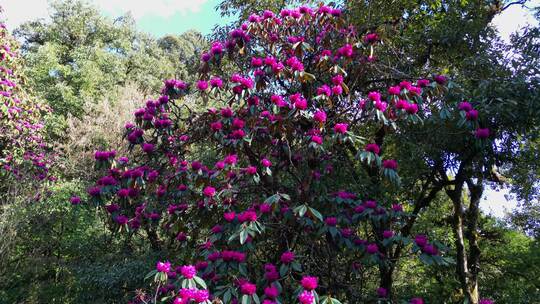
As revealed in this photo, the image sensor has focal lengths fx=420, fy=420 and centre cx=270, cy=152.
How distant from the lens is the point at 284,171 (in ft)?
11.1

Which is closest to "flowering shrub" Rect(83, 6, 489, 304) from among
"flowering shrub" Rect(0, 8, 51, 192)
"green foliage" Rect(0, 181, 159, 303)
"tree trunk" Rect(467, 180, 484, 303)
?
"tree trunk" Rect(467, 180, 484, 303)

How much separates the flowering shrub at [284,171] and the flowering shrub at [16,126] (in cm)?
329

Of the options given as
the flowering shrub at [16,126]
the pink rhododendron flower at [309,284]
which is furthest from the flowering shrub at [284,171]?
the flowering shrub at [16,126]

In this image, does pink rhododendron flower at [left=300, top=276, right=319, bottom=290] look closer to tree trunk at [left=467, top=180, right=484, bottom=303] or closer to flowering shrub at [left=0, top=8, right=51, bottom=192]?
tree trunk at [left=467, top=180, right=484, bottom=303]

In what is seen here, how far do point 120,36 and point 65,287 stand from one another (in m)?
12.1

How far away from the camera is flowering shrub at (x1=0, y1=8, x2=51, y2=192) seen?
548 cm

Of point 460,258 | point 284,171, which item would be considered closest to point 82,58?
point 284,171

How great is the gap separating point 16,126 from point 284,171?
4.55 metres

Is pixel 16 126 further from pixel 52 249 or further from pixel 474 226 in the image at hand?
pixel 474 226

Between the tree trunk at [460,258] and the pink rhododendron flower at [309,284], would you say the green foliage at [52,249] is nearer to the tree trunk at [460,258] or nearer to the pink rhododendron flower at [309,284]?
the pink rhododendron flower at [309,284]

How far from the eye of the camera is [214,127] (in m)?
2.68

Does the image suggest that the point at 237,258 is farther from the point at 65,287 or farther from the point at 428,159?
the point at 65,287

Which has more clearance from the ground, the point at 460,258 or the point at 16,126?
the point at 460,258

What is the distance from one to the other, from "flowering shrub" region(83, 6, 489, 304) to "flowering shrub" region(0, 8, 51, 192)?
3288mm
